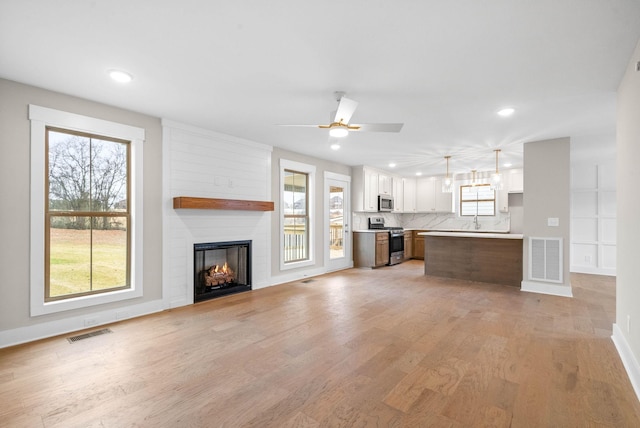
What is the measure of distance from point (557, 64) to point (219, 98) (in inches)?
126

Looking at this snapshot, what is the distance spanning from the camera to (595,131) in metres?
4.66

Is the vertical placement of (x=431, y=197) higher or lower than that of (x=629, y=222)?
higher

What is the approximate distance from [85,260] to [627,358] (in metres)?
5.32

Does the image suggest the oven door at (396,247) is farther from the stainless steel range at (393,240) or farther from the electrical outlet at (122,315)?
the electrical outlet at (122,315)

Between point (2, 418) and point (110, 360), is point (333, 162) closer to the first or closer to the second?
point (110, 360)

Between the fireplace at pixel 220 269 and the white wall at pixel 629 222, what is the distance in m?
4.59

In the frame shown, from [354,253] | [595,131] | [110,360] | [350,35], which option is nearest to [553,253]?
[595,131]

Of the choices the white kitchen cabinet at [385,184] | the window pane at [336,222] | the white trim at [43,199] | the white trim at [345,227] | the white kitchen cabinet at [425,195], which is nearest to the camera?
the white trim at [43,199]

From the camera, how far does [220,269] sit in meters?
5.16

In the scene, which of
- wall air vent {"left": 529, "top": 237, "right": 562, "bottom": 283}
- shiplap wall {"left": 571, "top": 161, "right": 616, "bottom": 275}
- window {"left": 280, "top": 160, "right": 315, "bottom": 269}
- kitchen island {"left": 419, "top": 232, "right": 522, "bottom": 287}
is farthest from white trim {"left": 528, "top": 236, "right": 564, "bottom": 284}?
window {"left": 280, "top": 160, "right": 315, "bottom": 269}

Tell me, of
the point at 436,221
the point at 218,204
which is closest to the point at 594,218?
the point at 436,221

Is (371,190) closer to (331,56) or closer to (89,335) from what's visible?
(331,56)

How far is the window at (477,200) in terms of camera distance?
859cm

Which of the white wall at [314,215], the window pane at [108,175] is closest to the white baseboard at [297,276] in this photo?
the white wall at [314,215]
